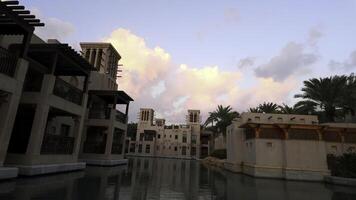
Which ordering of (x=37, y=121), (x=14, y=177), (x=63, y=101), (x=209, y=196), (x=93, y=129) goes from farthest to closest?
(x=93, y=129)
(x=63, y=101)
(x=37, y=121)
(x=14, y=177)
(x=209, y=196)

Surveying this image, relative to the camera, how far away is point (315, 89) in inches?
1259

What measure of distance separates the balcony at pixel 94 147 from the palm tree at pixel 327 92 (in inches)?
897

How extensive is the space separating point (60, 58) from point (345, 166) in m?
21.4

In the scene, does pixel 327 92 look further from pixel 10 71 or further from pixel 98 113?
pixel 10 71

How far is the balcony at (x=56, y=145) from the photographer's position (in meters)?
17.4

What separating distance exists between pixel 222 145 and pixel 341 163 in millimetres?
37244

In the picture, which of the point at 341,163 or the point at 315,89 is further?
the point at 315,89

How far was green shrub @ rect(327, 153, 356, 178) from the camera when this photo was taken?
2093cm

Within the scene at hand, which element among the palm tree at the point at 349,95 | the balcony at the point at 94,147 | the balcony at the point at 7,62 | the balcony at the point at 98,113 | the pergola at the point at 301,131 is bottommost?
the balcony at the point at 94,147

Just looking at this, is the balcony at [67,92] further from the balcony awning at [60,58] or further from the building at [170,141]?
the building at [170,141]

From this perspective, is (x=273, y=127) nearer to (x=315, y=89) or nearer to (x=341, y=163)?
(x=341, y=163)

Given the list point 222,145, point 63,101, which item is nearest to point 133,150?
point 222,145

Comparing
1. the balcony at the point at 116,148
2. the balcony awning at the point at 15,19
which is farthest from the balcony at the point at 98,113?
the balcony awning at the point at 15,19

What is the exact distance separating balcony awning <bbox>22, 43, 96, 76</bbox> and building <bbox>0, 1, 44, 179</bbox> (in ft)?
7.48
